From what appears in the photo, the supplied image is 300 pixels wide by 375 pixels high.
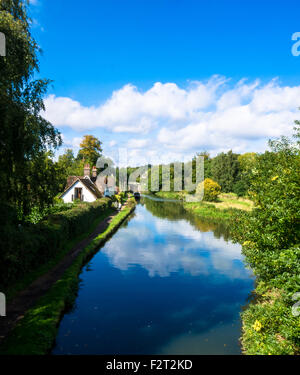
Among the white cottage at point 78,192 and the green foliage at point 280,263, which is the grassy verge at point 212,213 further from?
the green foliage at point 280,263

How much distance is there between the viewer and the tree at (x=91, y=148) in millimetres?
69250

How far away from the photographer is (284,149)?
13055mm

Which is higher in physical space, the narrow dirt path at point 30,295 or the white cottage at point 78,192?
the white cottage at point 78,192

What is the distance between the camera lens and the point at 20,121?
6.75 metres

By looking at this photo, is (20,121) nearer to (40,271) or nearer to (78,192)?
(40,271)

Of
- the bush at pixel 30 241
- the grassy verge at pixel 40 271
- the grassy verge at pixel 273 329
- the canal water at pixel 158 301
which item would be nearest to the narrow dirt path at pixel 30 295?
the grassy verge at pixel 40 271

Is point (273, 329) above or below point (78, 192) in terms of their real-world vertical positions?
below

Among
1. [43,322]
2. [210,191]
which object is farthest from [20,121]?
[210,191]

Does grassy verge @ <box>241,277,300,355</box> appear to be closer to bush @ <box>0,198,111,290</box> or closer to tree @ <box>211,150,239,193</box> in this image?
bush @ <box>0,198,111,290</box>

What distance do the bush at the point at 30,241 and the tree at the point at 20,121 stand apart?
1109 mm

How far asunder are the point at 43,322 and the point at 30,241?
14.0 ft

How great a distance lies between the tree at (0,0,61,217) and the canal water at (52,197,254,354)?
5757mm
